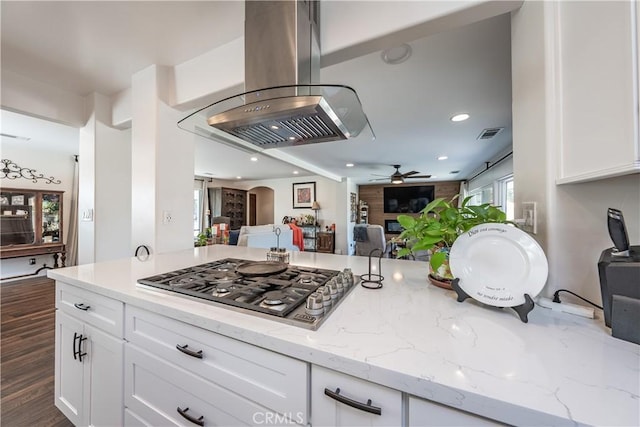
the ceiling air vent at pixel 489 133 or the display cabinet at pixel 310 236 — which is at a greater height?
the ceiling air vent at pixel 489 133

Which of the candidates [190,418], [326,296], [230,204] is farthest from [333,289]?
[230,204]

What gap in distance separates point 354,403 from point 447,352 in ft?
0.79

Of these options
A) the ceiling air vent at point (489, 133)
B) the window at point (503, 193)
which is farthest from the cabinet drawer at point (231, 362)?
the window at point (503, 193)

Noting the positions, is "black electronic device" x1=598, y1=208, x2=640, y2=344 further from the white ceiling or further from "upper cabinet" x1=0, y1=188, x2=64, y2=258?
"upper cabinet" x1=0, y1=188, x2=64, y2=258

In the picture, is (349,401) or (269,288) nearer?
(349,401)

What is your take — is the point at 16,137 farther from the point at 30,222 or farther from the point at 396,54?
the point at 396,54

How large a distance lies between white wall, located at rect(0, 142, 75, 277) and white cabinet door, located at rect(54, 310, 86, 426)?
438 centimetres

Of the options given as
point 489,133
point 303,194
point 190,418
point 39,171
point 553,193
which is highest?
point 489,133

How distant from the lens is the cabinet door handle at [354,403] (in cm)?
53

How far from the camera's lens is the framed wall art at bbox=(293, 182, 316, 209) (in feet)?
23.2

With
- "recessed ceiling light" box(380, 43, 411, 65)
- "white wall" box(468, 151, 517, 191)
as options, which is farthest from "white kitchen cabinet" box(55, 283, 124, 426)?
"white wall" box(468, 151, 517, 191)

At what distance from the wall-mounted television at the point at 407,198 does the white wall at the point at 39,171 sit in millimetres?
7598

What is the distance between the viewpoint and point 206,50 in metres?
1.73

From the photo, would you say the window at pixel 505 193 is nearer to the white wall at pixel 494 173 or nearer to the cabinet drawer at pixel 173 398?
the white wall at pixel 494 173
